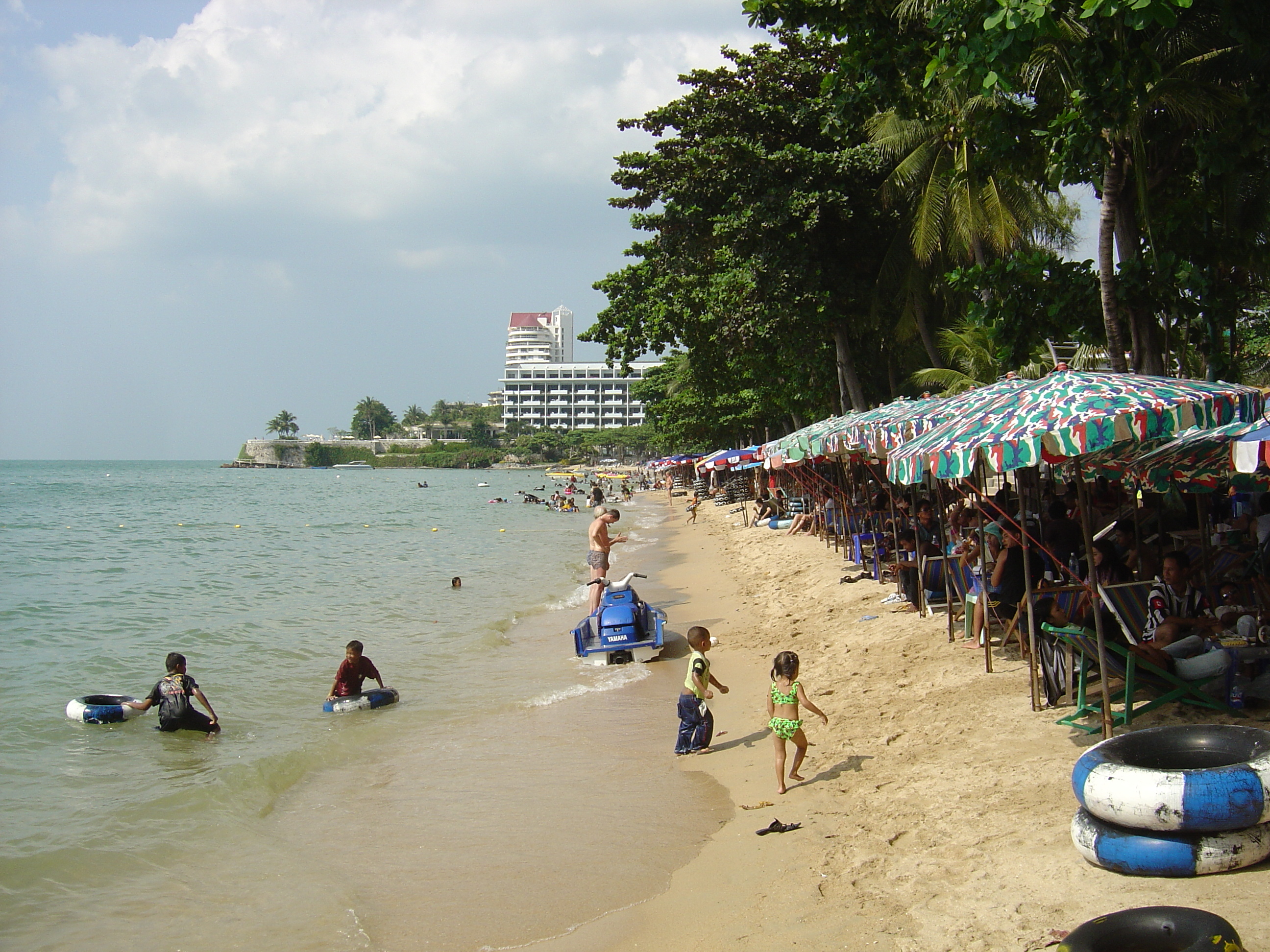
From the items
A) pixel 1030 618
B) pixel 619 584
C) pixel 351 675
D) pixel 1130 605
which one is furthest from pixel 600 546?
pixel 1130 605

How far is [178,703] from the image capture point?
9266mm

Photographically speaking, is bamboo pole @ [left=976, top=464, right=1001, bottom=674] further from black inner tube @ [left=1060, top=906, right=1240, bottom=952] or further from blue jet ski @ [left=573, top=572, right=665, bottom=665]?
black inner tube @ [left=1060, top=906, right=1240, bottom=952]

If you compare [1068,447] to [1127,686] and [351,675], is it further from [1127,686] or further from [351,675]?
[351,675]

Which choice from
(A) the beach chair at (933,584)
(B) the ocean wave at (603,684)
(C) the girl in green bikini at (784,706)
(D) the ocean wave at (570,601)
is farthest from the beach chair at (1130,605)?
(D) the ocean wave at (570,601)

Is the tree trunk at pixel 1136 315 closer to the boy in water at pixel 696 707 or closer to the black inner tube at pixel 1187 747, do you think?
the boy in water at pixel 696 707

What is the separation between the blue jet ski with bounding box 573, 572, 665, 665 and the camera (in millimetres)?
11398

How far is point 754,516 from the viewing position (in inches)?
1154

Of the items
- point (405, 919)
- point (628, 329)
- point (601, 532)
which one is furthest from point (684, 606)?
point (628, 329)

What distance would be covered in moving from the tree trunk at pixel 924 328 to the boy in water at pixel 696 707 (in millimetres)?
14768

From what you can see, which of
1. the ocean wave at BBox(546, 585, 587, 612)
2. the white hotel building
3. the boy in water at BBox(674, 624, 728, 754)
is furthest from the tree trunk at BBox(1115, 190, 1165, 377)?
the white hotel building

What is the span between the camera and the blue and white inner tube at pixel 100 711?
9844 mm

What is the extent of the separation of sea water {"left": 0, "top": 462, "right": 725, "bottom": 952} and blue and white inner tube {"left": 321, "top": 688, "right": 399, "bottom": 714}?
0.44 feet

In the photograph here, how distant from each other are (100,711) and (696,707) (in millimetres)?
6553

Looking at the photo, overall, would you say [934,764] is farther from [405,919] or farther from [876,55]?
[876,55]
